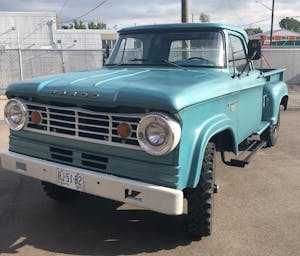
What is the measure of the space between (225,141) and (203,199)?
88cm

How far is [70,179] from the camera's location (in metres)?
A: 3.47

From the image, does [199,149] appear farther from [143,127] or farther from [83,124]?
[83,124]

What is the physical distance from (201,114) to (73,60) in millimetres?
11523

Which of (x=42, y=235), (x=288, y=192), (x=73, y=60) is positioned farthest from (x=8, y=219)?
(x=73, y=60)

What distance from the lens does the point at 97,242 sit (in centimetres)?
374

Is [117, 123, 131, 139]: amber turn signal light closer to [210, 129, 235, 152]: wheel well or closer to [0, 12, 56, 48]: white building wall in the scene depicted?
[210, 129, 235, 152]: wheel well

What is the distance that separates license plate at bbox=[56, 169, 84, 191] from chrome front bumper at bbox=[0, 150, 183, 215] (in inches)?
1.2

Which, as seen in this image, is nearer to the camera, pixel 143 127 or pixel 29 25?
pixel 143 127

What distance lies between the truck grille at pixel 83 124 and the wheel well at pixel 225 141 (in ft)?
3.83

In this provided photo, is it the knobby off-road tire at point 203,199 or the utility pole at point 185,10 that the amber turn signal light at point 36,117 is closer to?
the knobby off-road tire at point 203,199

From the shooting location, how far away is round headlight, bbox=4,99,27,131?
12.5 feet

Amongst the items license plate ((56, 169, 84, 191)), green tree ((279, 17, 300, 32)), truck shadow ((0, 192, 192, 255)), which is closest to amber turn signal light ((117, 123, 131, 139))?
license plate ((56, 169, 84, 191))

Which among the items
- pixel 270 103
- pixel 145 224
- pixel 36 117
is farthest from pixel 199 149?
pixel 270 103

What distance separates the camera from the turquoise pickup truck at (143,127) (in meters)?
3.09
